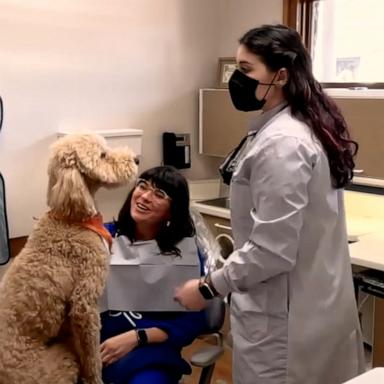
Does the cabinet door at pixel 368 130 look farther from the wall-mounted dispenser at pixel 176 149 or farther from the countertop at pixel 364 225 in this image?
the wall-mounted dispenser at pixel 176 149

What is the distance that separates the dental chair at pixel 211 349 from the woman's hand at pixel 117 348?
0.70 ft

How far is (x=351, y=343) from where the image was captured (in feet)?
5.67

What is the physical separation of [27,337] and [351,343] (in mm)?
973

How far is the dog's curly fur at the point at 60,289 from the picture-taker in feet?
5.89

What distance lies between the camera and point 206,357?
1.82 m

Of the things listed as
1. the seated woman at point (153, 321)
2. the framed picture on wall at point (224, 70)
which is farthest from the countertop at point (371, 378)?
the framed picture on wall at point (224, 70)

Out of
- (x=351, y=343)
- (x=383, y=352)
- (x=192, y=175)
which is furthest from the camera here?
(x=192, y=175)

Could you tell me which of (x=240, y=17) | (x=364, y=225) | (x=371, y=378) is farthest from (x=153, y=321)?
(x=240, y=17)

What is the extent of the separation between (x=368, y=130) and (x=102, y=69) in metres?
1.55

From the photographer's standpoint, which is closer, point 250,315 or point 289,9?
point 250,315

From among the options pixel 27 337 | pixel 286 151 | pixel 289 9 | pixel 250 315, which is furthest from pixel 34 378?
pixel 289 9

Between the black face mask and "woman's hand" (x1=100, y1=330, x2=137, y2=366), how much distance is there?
832 mm

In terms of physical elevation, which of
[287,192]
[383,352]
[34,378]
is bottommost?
[383,352]

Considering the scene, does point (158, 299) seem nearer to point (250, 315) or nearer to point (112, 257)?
point (112, 257)
